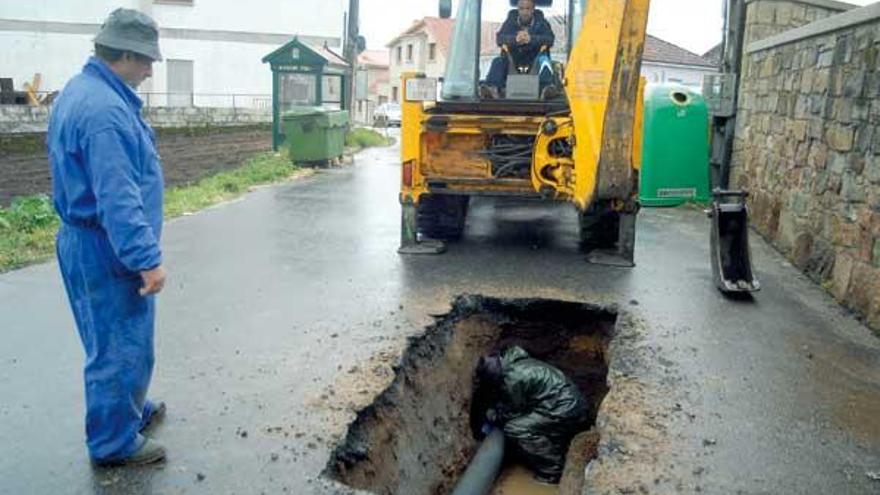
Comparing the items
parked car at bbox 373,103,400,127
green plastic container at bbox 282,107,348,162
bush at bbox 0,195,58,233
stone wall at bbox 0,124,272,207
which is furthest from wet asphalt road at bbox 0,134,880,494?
parked car at bbox 373,103,400,127

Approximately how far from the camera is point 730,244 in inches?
287

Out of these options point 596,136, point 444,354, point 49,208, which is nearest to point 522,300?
point 444,354

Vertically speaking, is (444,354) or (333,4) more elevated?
(333,4)

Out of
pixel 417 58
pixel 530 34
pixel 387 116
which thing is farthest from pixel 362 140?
pixel 417 58

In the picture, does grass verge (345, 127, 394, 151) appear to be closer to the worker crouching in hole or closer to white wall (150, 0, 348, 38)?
white wall (150, 0, 348, 38)

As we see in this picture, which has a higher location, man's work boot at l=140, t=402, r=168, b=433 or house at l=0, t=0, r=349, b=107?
house at l=0, t=0, r=349, b=107

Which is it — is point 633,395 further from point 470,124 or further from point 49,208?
point 49,208

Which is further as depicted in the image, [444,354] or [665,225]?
[665,225]

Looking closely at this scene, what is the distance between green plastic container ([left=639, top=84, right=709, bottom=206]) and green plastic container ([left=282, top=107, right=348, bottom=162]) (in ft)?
24.4

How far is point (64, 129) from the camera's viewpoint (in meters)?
3.39

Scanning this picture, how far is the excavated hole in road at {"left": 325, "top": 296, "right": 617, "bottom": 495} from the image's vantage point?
4387mm

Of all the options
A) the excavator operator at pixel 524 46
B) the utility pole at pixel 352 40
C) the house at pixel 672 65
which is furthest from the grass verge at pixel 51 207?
the house at pixel 672 65

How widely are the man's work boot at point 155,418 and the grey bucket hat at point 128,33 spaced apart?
1797 mm

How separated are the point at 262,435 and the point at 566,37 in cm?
607
